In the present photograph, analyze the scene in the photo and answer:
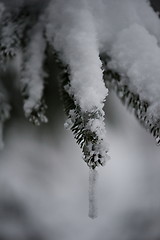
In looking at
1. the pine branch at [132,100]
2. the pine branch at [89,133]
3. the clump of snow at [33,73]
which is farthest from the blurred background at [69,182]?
the pine branch at [89,133]

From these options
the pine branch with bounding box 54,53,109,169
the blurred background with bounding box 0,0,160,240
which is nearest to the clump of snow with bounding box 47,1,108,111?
the pine branch with bounding box 54,53,109,169

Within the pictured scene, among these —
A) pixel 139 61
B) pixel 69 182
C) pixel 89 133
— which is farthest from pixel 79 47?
pixel 69 182

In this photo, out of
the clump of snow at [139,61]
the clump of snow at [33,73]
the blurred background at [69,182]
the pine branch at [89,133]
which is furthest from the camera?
the blurred background at [69,182]

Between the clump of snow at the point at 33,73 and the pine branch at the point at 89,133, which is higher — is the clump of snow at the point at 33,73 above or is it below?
above

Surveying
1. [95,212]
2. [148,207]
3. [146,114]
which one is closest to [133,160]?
[148,207]

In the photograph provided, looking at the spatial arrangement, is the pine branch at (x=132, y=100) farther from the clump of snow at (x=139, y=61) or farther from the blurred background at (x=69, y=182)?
the blurred background at (x=69, y=182)
